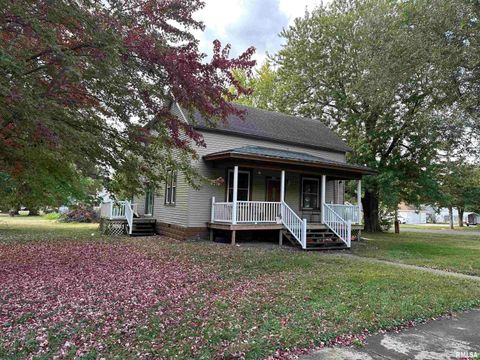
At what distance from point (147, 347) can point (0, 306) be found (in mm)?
2713

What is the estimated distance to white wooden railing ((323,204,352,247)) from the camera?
13.0 m

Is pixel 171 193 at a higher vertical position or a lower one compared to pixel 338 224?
higher

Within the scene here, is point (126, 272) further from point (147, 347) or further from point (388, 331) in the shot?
point (388, 331)

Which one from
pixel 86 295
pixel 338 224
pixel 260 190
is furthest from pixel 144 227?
pixel 86 295

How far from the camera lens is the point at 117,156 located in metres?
6.75

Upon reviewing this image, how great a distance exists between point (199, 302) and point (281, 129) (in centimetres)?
1282

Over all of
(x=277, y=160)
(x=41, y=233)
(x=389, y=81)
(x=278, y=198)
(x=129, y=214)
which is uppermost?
(x=389, y=81)

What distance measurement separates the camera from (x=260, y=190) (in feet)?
49.0

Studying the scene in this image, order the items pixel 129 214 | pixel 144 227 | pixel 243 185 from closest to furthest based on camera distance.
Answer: pixel 243 185
pixel 129 214
pixel 144 227

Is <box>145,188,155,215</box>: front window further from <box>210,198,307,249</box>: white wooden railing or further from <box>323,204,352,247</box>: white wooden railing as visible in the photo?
<box>323,204,352,247</box>: white wooden railing

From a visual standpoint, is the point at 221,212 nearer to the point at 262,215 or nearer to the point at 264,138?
the point at 262,215

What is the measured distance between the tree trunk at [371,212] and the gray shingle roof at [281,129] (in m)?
6.00

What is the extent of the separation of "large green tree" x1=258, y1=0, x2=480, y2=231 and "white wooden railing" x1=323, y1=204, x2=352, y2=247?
4592mm

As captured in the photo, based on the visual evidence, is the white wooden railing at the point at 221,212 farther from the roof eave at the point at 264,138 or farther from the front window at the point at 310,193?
the front window at the point at 310,193
